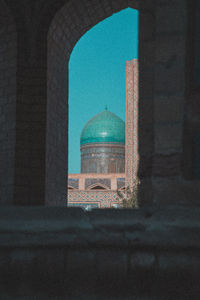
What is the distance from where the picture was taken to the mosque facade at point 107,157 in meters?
17.6

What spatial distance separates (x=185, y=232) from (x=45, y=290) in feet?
1.74

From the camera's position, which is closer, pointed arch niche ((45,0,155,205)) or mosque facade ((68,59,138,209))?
pointed arch niche ((45,0,155,205))

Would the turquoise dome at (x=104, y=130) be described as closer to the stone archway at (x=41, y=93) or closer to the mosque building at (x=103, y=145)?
the mosque building at (x=103, y=145)

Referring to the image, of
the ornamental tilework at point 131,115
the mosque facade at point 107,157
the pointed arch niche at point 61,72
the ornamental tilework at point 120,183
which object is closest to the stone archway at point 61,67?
the pointed arch niche at point 61,72

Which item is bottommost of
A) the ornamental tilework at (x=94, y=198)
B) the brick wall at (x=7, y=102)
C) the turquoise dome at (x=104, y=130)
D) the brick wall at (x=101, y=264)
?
the ornamental tilework at (x=94, y=198)

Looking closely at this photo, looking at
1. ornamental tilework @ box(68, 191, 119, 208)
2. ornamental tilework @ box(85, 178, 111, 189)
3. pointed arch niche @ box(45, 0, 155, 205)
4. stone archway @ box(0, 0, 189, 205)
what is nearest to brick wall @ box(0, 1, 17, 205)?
stone archway @ box(0, 0, 189, 205)

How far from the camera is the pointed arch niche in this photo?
5340mm

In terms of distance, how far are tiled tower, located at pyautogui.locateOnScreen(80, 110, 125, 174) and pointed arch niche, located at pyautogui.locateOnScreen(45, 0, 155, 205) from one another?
20.8 m

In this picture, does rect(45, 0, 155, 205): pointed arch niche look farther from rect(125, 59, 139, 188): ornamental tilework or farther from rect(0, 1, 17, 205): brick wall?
rect(125, 59, 139, 188): ornamental tilework

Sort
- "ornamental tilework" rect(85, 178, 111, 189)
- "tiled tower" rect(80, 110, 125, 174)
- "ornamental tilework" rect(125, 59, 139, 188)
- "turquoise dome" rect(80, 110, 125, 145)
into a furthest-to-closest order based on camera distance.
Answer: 1. "turquoise dome" rect(80, 110, 125, 145)
2. "tiled tower" rect(80, 110, 125, 174)
3. "ornamental tilework" rect(85, 178, 111, 189)
4. "ornamental tilework" rect(125, 59, 139, 188)

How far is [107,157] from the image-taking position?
2678cm

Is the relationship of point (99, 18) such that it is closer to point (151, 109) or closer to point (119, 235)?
point (151, 109)

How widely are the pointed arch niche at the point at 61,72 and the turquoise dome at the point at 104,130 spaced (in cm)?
2106

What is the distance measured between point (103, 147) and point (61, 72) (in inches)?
833
